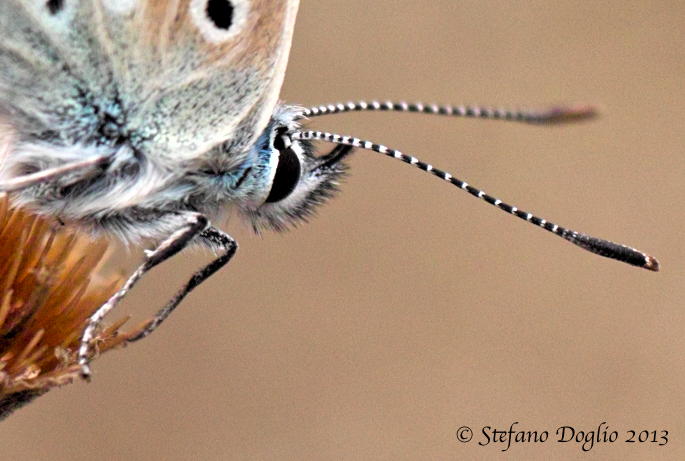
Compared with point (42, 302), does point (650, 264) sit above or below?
above

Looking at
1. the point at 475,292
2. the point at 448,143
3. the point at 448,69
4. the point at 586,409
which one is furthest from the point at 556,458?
the point at 448,69

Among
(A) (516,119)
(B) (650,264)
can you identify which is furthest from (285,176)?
(B) (650,264)

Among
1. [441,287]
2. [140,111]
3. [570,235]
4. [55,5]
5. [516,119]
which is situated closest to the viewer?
[55,5]

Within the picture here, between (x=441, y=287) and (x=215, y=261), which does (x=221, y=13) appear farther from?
(x=441, y=287)

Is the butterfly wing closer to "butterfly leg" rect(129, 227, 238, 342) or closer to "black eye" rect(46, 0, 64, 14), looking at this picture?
"black eye" rect(46, 0, 64, 14)

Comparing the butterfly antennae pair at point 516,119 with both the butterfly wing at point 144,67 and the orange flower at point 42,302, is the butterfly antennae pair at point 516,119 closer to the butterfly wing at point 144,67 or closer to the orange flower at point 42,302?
the butterfly wing at point 144,67

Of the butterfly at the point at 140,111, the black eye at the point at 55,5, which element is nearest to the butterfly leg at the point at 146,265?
the butterfly at the point at 140,111

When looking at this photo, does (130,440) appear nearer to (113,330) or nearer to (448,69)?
(113,330)

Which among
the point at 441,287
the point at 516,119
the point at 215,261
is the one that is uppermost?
the point at 441,287
